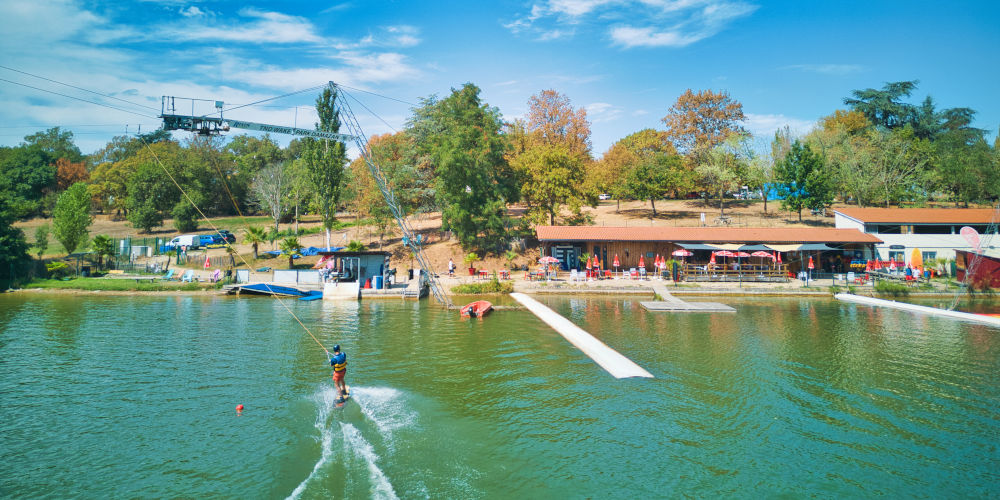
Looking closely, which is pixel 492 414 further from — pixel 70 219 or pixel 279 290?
pixel 70 219

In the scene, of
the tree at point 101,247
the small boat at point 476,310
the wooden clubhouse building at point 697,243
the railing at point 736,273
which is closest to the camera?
the small boat at point 476,310

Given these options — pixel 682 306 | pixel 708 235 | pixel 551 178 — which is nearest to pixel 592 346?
pixel 682 306

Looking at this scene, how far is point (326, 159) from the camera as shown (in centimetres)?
5116

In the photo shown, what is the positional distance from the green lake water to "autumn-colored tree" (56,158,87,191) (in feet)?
239

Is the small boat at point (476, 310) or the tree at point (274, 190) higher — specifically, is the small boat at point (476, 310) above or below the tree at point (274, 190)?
below

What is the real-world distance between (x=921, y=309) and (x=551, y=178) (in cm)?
3233

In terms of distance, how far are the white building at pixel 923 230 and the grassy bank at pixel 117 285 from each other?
199 feet

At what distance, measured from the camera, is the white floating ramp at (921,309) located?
29797 millimetres

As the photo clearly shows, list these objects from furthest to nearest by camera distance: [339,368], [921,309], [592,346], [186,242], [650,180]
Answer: [650,180], [186,242], [921,309], [592,346], [339,368]

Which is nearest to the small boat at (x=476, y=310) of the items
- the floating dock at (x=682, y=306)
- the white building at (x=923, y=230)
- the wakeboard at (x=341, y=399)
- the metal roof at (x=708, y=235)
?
the floating dock at (x=682, y=306)

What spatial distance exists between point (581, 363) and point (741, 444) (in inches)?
317

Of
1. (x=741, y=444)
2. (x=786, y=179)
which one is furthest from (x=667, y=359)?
(x=786, y=179)

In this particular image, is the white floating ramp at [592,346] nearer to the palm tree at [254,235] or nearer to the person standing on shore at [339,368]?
the person standing on shore at [339,368]

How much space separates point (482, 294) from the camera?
39031 millimetres
